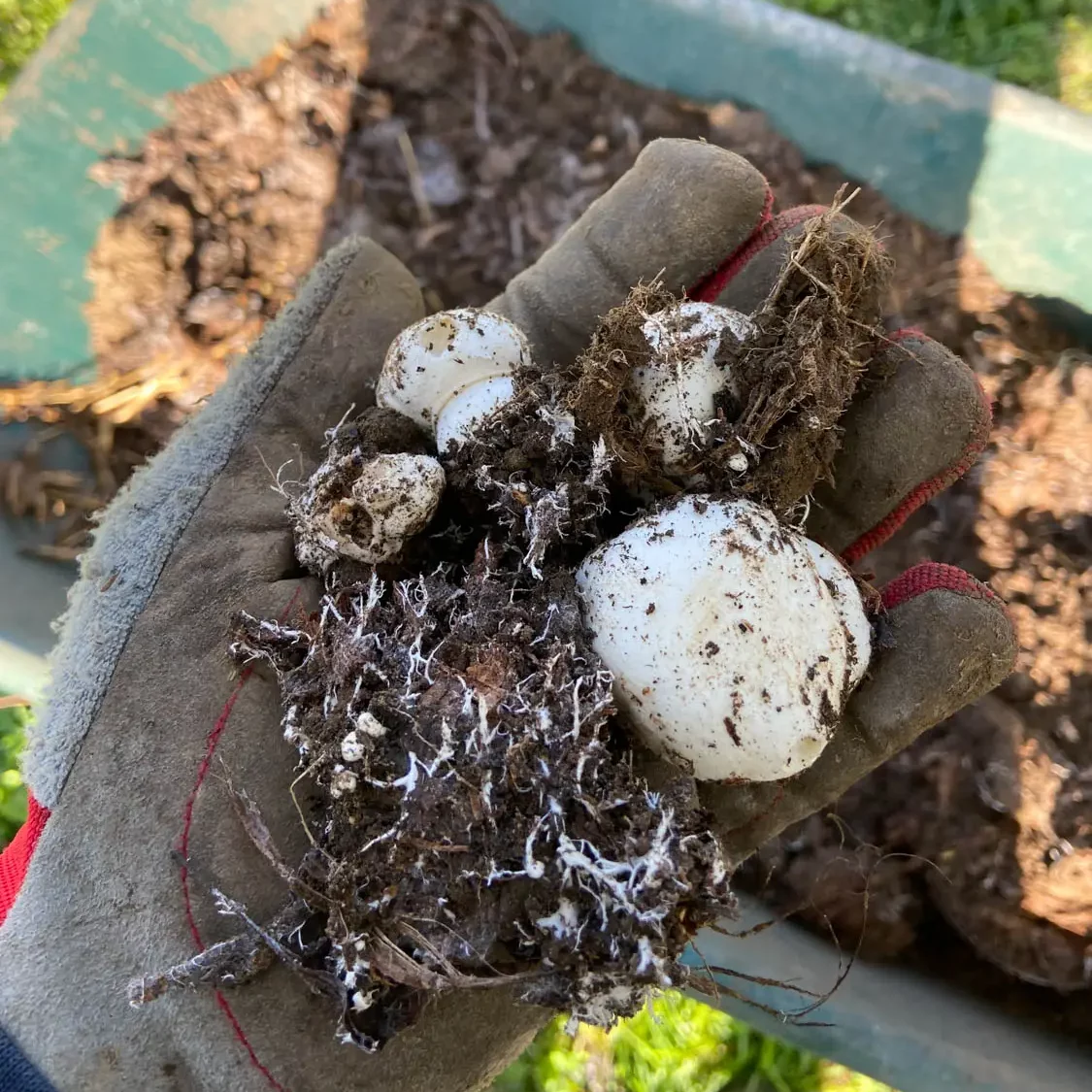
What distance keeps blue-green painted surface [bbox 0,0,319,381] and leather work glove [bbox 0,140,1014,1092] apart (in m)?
0.80

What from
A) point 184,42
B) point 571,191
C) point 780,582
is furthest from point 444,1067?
point 184,42

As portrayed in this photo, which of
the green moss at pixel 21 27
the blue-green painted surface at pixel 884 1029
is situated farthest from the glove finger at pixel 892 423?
the green moss at pixel 21 27

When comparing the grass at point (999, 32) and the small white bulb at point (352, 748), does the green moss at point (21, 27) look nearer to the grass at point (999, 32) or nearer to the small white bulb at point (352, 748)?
the grass at point (999, 32)

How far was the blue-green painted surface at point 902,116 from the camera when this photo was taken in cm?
185

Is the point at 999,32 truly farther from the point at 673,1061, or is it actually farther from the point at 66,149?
the point at 673,1061

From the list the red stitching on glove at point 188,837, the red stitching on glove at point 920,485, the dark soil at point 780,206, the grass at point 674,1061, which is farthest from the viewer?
the grass at point 674,1061

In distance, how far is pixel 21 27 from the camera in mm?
2459

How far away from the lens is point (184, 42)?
2061mm

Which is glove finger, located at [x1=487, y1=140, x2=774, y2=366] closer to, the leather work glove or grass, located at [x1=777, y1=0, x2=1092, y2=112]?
the leather work glove

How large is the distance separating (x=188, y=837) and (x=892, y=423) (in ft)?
3.95

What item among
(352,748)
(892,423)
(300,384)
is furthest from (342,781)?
(892,423)

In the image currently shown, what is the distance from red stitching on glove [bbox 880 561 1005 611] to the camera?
1.30 metres

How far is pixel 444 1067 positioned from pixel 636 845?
1.64 feet

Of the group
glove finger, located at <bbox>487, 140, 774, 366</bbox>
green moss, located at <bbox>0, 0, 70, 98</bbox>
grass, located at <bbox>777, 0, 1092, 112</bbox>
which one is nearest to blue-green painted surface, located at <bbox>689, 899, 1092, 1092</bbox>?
Result: glove finger, located at <bbox>487, 140, 774, 366</bbox>
